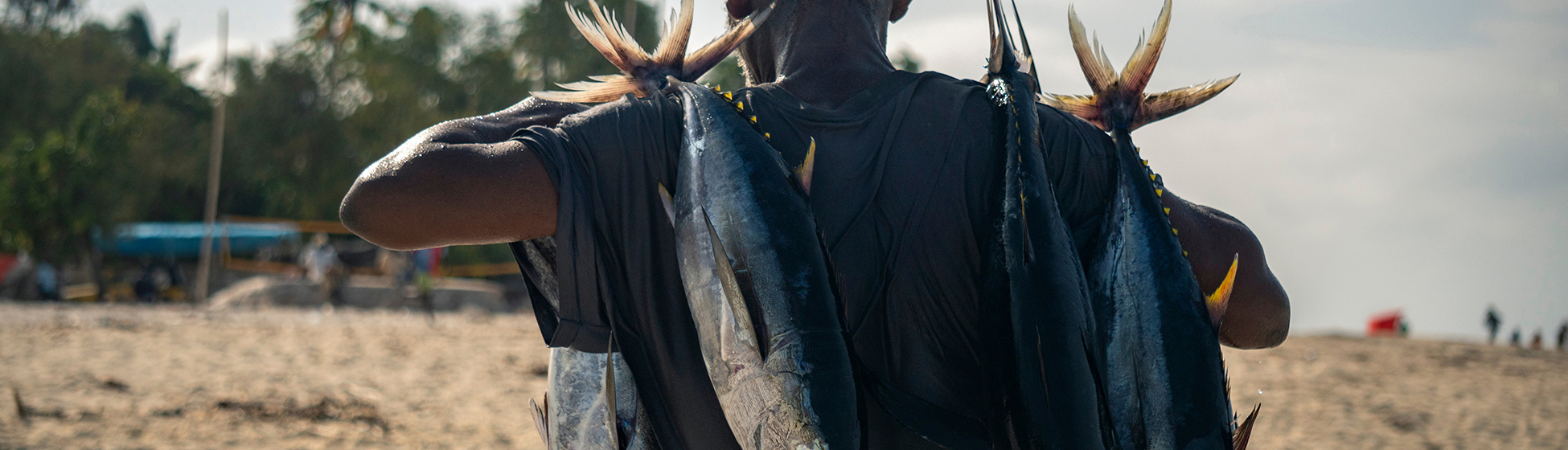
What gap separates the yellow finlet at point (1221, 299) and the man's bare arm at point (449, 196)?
1144 millimetres

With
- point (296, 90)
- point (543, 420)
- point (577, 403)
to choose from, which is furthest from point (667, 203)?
point (296, 90)

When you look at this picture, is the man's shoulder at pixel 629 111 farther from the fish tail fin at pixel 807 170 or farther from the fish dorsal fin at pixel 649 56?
the fish tail fin at pixel 807 170

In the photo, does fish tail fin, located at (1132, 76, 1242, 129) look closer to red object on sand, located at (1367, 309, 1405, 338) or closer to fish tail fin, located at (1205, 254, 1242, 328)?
fish tail fin, located at (1205, 254, 1242, 328)

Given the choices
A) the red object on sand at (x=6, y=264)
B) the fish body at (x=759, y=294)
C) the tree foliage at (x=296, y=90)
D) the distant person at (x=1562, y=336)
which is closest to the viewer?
the fish body at (x=759, y=294)

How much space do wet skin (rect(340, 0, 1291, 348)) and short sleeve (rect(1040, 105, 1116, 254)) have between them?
0.15m

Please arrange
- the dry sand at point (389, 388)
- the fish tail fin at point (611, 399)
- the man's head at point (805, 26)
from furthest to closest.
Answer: the dry sand at point (389, 388)
the man's head at point (805, 26)
the fish tail fin at point (611, 399)

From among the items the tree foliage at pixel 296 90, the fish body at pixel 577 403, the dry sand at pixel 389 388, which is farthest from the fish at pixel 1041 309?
the tree foliage at pixel 296 90

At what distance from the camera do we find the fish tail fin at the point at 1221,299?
1803mm

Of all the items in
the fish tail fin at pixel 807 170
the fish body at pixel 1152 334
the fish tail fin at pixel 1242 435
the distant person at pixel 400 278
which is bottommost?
the distant person at pixel 400 278

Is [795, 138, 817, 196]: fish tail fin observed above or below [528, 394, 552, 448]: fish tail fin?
above

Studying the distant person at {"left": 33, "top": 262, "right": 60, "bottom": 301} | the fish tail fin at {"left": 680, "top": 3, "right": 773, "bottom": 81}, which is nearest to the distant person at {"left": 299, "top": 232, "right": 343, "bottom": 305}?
the distant person at {"left": 33, "top": 262, "right": 60, "bottom": 301}

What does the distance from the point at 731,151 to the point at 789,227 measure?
0.55 ft

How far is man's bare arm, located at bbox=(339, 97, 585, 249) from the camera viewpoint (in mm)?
1580

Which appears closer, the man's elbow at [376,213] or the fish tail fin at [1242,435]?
the man's elbow at [376,213]
